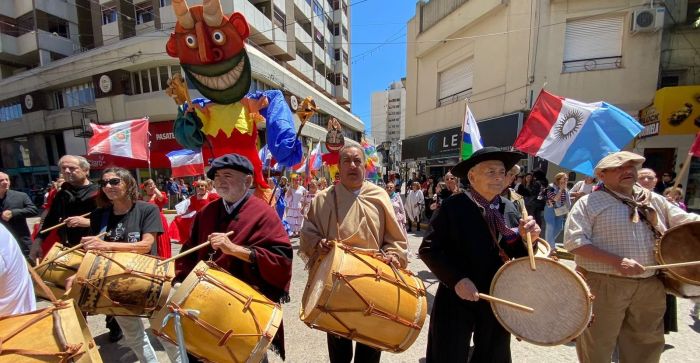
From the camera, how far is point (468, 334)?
1969 mm

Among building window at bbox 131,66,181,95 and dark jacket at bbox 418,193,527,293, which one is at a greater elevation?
building window at bbox 131,66,181,95

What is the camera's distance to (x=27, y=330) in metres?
1.24

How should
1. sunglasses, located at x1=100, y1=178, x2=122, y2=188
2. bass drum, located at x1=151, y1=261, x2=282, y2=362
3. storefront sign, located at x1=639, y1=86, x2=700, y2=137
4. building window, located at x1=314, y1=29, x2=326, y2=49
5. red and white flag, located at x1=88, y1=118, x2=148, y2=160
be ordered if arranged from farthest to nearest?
building window, located at x1=314, y1=29, x2=326, y2=49
storefront sign, located at x1=639, y1=86, x2=700, y2=137
red and white flag, located at x1=88, y1=118, x2=148, y2=160
sunglasses, located at x1=100, y1=178, x2=122, y2=188
bass drum, located at x1=151, y1=261, x2=282, y2=362

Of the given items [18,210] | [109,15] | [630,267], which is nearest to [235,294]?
[630,267]

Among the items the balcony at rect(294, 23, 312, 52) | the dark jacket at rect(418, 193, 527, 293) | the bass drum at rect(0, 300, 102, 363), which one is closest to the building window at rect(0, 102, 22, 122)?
the balcony at rect(294, 23, 312, 52)

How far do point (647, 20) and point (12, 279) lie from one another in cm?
1428

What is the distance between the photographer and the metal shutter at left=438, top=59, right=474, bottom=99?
13.4 metres

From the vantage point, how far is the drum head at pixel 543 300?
5.21 ft

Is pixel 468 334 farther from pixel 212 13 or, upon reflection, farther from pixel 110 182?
pixel 212 13

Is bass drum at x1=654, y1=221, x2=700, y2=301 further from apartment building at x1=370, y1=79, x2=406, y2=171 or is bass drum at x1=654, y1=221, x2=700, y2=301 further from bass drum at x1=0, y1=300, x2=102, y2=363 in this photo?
apartment building at x1=370, y1=79, x2=406, y2=171

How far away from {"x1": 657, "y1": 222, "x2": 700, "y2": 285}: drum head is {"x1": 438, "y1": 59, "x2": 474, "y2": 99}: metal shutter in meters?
12.4

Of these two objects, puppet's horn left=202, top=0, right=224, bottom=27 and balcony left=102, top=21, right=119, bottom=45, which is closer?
puppet's horn left=202, top=0, right=224, bottom=27

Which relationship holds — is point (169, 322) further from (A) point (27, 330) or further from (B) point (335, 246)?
(B) point (335, 246)

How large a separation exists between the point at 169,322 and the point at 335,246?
3.21 feet
